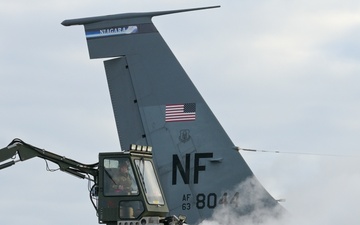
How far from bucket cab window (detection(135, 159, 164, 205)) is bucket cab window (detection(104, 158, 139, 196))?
0.56ft

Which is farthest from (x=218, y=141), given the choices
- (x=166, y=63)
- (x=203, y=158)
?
(x=166, y=63)

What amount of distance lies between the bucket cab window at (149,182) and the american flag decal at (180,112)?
655 cm

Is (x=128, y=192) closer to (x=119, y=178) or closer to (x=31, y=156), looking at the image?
(x=119, y=178)

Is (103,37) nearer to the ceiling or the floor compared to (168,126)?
nearer to the ceiling

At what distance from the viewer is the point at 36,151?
18.1 metres

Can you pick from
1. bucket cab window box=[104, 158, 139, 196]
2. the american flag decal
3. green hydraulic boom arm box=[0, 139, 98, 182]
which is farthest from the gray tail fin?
bucket cab window box=[104, 158, 139, 196]

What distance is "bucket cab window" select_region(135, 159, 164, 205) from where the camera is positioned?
1716cm

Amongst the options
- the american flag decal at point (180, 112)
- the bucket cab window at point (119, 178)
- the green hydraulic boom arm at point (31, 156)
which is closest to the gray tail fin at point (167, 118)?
the american flag decal at point (180, 112)

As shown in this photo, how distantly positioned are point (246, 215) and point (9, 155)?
6.54m

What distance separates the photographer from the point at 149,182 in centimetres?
1741

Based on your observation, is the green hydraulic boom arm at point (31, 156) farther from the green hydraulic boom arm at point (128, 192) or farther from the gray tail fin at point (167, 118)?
the gray tail fin at point (167, 118)

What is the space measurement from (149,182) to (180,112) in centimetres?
702

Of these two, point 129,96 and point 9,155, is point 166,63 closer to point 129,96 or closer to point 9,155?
point 129,96

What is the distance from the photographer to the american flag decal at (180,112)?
24.2 m
